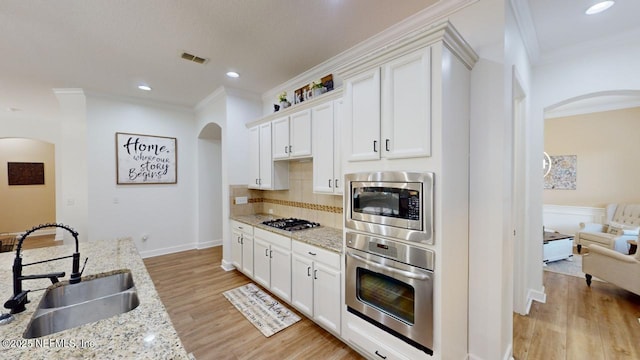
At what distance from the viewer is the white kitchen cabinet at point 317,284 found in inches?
90.9

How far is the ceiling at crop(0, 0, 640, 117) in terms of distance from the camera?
2.10 m

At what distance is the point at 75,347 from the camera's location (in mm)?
938

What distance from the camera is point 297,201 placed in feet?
12.3

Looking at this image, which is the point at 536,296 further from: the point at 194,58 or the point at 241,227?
the point at 194,58

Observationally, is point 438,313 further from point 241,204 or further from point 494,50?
point 241,204

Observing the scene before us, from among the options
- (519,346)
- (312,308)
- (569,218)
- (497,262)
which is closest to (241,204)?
(312,308)

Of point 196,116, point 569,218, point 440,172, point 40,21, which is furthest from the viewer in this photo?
point 569,218

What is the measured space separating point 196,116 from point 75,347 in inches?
195

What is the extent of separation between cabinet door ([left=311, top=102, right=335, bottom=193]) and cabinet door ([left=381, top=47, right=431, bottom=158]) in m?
0.95

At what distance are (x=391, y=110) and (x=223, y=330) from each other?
2631mm

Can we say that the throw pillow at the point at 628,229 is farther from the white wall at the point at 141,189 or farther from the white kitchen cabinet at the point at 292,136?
the white wall at the point at 141,189

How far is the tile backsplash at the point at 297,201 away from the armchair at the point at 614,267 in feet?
11.1

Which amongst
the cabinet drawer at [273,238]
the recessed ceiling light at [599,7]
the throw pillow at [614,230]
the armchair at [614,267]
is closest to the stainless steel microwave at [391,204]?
the cabinet drawer at [273,238]

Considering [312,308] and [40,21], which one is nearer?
[40,21]
